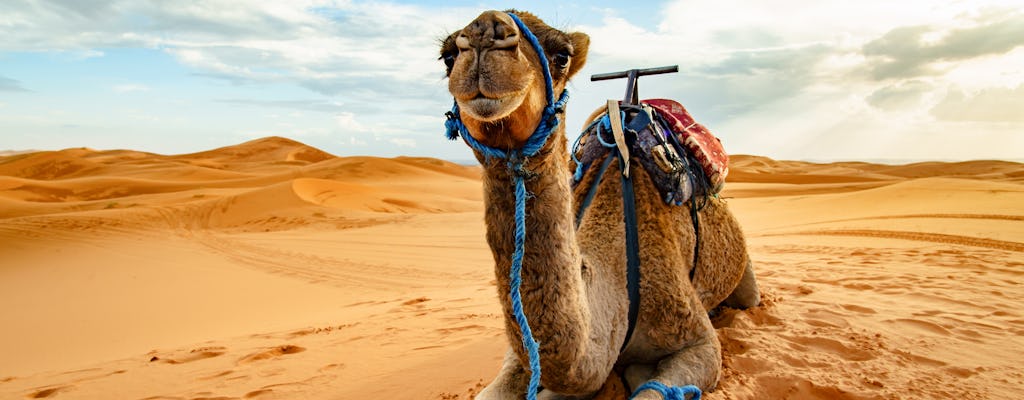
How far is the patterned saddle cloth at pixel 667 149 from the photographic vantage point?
10.3 ft

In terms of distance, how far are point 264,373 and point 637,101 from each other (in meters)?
3.52

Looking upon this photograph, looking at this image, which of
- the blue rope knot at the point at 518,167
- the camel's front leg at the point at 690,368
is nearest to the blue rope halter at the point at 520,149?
the blue rope knot at the point at 518,167

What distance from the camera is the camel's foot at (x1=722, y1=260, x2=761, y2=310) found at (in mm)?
4309

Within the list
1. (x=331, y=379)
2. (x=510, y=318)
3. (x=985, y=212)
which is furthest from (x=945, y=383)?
(x=985, y=212)

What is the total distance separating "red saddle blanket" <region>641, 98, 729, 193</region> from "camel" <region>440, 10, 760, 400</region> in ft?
0.81

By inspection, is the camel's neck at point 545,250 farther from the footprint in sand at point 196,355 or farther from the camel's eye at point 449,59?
the footprint in sand at point 196,355

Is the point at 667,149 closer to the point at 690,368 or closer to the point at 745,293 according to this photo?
the point at 690,368

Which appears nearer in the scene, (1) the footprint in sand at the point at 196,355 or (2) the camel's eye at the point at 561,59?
(2) the camel's eye at the point at 561,59

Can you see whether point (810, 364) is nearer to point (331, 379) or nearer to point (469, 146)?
point (469, 146)

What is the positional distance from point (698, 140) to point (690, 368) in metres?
1.68

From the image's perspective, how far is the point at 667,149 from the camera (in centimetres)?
321

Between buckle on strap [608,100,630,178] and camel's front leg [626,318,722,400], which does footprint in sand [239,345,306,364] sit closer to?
camel's front leg [626,318,722,400]

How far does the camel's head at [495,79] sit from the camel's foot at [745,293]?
3241 millimetres

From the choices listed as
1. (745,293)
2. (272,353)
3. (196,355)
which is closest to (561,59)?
(745,293)
